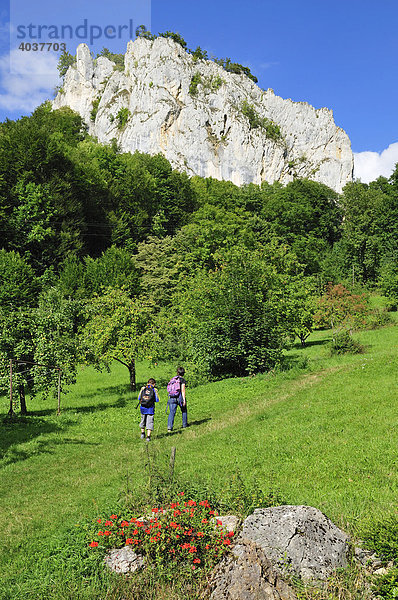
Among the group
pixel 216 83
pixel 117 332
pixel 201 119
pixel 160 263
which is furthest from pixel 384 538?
pixel 216 83

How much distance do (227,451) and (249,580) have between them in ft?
19.1

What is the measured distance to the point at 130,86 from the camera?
11106 centimetres

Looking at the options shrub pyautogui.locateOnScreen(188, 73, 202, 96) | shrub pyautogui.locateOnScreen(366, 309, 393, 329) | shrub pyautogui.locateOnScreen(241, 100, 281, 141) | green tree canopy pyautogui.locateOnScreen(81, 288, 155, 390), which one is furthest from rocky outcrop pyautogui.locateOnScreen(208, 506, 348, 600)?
shrub pyautogui.locateOnScreen(241, 100, 281, 141)

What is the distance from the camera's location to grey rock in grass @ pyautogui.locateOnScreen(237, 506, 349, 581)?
5.06 m

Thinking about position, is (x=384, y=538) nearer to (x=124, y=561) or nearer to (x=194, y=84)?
(x=124, y=561)

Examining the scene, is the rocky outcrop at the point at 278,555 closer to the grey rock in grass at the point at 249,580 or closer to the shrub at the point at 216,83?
the grey rock in grass at the point at 249,580

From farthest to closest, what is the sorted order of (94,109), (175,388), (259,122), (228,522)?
1. (94,109)
2. (259,122)
3. (175,388)
4. (228,522)

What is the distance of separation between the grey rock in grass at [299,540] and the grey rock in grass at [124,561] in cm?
142

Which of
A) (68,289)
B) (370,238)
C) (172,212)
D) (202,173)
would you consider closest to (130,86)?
(202,173)

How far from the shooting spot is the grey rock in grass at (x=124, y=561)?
5590 millimetres

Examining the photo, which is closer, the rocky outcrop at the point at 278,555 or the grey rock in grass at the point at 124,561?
the rocky outcrop at the point at 278,555

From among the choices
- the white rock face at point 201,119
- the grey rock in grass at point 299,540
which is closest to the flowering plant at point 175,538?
the grey rock in grass at point 299,540

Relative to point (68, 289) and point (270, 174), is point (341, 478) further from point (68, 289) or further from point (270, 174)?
point (270, 174)

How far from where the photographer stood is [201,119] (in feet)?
350
